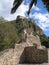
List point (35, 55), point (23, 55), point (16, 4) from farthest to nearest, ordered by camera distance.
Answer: point (23, 55) → point (35, 55) → point (16, 4)

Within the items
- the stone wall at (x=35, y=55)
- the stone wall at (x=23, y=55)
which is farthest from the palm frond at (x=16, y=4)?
the stone wall at (x=35, y=55)

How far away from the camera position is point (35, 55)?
113 feet

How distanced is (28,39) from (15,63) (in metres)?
5.37

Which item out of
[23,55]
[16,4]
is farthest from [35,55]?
[16,4]

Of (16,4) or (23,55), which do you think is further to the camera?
(23,55)

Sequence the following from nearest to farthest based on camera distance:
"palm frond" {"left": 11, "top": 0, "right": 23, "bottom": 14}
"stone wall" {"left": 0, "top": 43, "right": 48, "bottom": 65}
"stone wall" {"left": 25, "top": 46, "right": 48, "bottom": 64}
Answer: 1. "palm frond" {"left": 11, "top": 0, "right": 23, "bottom": 14}
2. "stone wall" {"left": 0, "top": 43, "right": 48, "bottom": 65}
3. "stone wall" {"left": 25, "top": 46, "right": 48, "bottom": 64}

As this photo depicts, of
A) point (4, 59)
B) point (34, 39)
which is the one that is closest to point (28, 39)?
point (34, 39)

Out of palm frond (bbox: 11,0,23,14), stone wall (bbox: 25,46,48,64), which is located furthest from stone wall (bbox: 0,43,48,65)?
palm frond (bbox: 11,0,23,14)

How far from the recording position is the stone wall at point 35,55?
3397 cm

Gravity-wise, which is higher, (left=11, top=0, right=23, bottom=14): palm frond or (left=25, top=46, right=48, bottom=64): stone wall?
(left=11, top=0, right=23, bottom=14): palm frond

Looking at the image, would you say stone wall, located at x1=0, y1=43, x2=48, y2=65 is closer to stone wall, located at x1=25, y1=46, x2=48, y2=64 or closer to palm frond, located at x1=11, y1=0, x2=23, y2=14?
stone wall, located at x1=25, y1=46, x2=48, y2=64

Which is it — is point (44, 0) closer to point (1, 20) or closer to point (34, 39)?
point (34, 39)

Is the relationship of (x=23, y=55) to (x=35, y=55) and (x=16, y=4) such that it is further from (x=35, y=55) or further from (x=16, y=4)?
(x=16, y=4)

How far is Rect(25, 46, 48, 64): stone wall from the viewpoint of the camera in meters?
34.0
